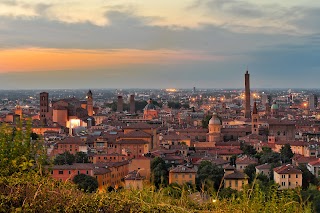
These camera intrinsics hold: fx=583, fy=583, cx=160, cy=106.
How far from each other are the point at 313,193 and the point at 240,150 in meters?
13.1

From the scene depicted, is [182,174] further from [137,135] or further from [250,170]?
[137,135]

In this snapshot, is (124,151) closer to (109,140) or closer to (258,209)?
(109,140)

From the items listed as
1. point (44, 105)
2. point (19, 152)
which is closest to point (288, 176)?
point (19, 152)

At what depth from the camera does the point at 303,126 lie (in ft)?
130

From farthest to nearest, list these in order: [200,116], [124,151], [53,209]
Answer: [200,116]
[124,151]
[53,209]

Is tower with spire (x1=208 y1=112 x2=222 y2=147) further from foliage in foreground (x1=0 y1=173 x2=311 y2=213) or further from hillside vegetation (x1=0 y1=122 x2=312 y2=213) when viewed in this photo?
foliage in foreground (x1=0 y1=173 x2=311 y2=213)

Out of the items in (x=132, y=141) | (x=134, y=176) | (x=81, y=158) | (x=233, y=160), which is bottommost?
(x=233, y=160)

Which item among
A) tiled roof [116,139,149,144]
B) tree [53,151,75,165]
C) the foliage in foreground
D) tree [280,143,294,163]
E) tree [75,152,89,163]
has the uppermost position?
the foliage in foreground

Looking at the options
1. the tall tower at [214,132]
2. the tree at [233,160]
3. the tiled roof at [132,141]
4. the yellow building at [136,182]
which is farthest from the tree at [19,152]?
the tall tower at [214,132]

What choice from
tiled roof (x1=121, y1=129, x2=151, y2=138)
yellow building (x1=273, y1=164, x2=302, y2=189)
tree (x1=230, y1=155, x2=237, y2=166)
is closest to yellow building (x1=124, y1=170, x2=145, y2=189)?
yellow building (x1=273, y1=164, x2=302, y2=189)

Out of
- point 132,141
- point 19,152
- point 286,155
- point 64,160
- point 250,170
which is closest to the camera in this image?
point 19,152

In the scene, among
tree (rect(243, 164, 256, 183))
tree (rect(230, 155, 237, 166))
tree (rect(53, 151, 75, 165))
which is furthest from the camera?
tree (rect(230, 155, 237, 166))

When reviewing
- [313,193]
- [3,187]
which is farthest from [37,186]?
[313,193]

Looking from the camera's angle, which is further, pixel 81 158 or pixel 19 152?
pixel 81 158
